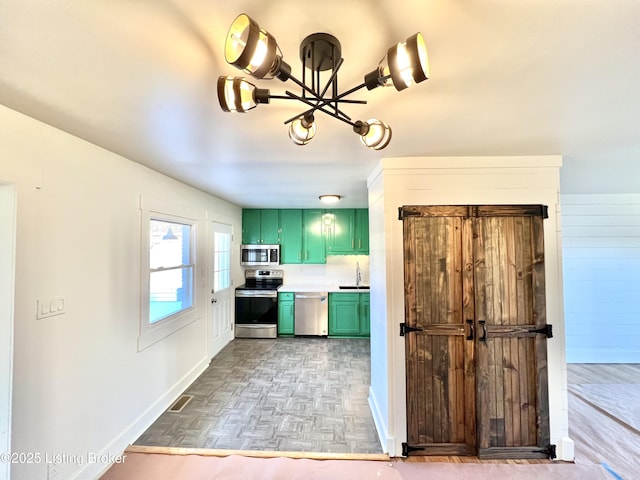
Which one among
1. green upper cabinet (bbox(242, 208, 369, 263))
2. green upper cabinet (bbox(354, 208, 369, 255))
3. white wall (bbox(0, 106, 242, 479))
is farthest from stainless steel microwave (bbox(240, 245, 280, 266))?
white wall (bbox(0, 106, 242, 479))

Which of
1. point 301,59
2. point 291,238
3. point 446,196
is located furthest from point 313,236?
point 301,59

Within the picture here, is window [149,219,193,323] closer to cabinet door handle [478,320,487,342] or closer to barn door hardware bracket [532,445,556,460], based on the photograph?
cabinet door handle [478,320,487,342]

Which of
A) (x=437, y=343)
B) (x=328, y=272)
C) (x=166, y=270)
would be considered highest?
(x=166, y=270)

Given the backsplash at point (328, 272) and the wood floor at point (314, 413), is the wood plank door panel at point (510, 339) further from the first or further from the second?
the backsplash at point (328, 272)

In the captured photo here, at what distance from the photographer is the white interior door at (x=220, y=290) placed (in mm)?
3947

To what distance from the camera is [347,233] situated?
5.27 m

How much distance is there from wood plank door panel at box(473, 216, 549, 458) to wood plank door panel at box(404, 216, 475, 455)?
0.41 ft

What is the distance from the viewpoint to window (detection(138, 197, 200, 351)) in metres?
2.50

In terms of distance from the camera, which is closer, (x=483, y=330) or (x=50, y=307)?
(x=50, y=307)

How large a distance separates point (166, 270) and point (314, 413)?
7.01 ft

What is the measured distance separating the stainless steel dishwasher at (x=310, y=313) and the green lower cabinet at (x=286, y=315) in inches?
3.3

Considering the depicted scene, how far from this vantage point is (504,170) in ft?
7.24

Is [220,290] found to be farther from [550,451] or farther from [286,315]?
[550,451]

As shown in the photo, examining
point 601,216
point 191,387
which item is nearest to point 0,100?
point 191,387
